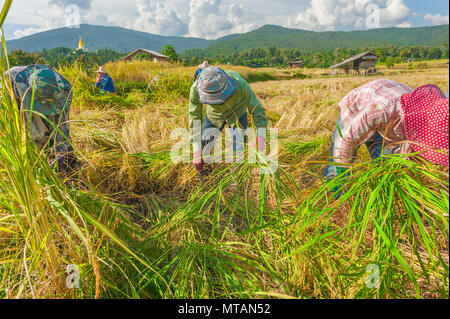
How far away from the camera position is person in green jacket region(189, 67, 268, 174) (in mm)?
1735

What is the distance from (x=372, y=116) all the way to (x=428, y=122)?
0.36 m

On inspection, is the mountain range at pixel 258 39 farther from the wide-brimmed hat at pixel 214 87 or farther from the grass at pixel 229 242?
the grass at pixel 229 242

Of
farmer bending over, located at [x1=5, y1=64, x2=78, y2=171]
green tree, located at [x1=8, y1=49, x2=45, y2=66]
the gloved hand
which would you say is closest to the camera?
green tree, located at [x1=8, y1=49, x2=45, y2=66]

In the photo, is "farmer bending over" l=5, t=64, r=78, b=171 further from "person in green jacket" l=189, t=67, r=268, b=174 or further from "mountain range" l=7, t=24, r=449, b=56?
"mountain range" l=7, t=24, r=449, b=56

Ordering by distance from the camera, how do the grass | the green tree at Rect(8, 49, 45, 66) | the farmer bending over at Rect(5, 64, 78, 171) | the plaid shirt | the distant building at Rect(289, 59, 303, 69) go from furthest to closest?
the distant building at Rect(289, 59, 303, 69) → the farmer bending over at Rect(5, 64, 78, 171) → the green tree at Rect(8, 49, 45, 66) → the plaid shirt → the grass

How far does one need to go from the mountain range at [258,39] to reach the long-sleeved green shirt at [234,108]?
4586cm

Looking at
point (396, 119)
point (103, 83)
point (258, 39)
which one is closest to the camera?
point (396, 119)

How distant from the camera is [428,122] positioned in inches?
34.3

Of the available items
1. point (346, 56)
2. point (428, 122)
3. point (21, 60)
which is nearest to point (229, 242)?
point (428, 122)

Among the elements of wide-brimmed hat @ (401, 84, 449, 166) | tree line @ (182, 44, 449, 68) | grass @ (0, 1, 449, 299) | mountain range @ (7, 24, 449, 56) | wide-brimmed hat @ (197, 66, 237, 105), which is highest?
mountain range @ (7, 24, 449, 56)

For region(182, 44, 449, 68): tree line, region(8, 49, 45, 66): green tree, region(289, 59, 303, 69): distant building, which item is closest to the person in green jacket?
region(8, 49, 45, 66): green tree

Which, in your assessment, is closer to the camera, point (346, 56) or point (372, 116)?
point (372, 116)

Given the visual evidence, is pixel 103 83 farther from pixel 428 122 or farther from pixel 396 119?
pixel 428 122

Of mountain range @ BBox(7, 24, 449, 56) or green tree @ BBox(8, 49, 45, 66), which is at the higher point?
mountain range @ BBox(7, 24, 449, 56)
